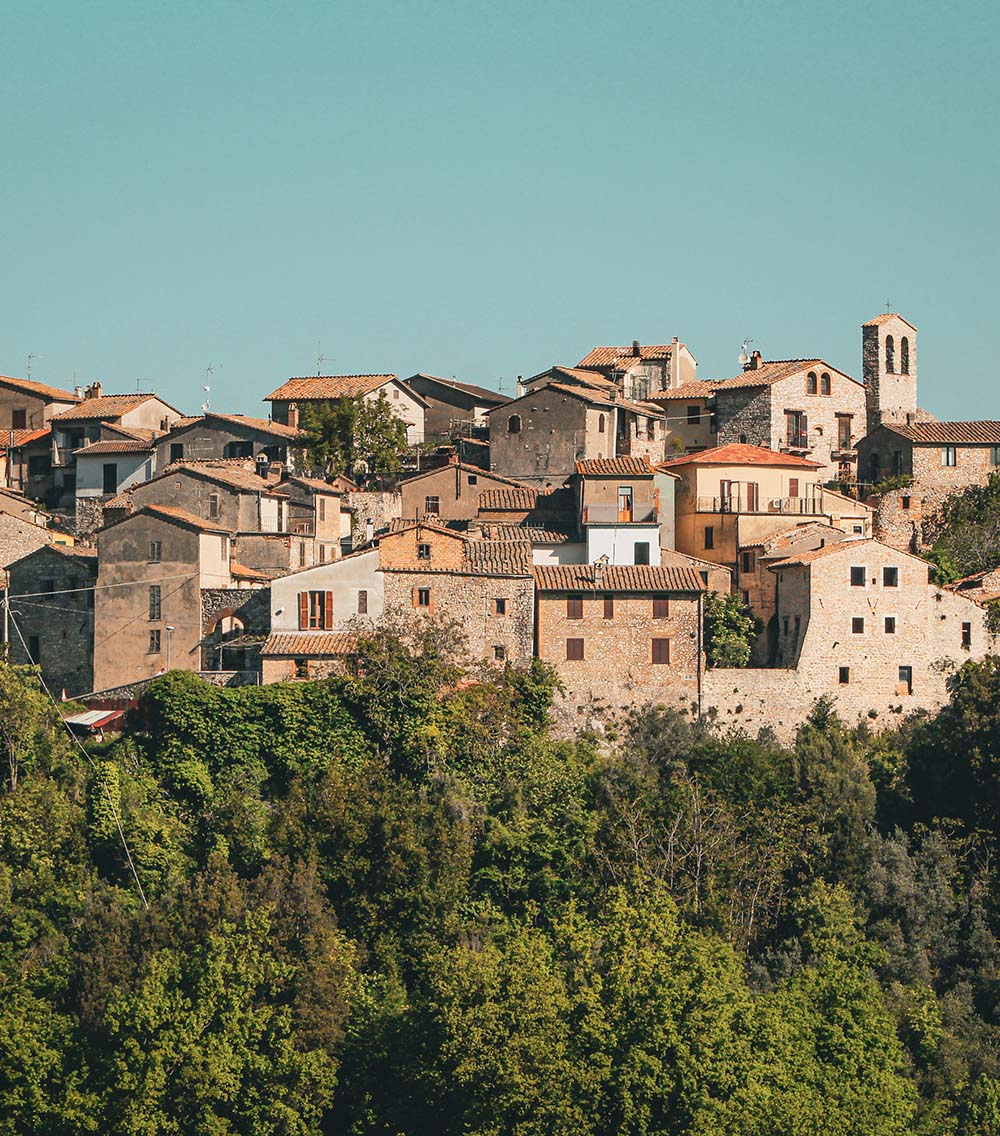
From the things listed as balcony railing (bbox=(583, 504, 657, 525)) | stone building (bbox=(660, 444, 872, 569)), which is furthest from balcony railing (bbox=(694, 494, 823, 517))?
balcony railing (bbox=(583, 504, 657, 525))

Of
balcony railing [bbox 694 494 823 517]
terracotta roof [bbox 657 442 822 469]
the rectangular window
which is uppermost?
terracotta roof [bbox 657 442 822 469]

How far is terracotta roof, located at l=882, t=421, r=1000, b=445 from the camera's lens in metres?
71.7

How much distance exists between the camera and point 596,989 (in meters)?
47.2

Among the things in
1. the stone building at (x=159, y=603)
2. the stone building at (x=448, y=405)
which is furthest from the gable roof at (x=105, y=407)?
the stone building at (x=159, y=603)

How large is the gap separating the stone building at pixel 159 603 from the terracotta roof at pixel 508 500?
1033cm

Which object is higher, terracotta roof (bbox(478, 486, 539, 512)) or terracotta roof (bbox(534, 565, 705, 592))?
terracotta roof (bbox(478, 486, 539, 512))

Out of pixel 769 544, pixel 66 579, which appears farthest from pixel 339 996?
pixel 769 544

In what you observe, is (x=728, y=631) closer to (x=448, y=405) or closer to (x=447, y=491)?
(x=447, y=491)

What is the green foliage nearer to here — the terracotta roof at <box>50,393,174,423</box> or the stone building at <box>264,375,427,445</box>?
the stone building at <box>264,375,427,445</box>

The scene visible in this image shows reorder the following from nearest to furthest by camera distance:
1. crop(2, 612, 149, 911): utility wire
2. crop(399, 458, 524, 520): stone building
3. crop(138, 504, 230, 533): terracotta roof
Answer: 1. crop(2, 612, 149, 911): utility wire
2. crop(138, 504, 230, 533): terracotta roof
3. crop(399, 458, 524, 520): stone building

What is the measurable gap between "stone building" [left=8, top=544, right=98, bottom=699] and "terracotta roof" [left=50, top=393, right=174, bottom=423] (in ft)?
50.8

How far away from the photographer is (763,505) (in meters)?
66.8

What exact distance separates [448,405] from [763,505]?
16494 mm

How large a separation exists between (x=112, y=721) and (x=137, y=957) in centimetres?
804
